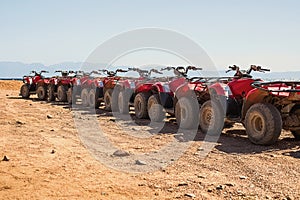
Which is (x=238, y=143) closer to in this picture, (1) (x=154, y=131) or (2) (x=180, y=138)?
(2) (x=180, y=138)

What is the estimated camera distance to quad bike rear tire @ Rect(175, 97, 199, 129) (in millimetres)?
8609

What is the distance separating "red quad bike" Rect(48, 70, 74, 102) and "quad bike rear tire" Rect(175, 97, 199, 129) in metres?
8.60

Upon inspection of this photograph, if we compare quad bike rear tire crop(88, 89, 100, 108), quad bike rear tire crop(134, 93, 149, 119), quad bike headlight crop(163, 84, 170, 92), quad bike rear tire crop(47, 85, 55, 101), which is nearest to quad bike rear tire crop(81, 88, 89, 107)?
quad bike rear tire crop(88, 89, 100, 108)

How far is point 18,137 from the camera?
301 inches

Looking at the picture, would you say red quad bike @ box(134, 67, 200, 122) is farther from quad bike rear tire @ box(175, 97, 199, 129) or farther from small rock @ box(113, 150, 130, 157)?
small rock @ box(113, 150, 130, 157)

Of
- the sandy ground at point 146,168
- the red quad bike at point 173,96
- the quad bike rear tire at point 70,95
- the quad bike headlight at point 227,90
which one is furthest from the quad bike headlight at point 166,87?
the quad bike rear tire at point 70,95

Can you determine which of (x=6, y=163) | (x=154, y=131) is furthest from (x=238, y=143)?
(x=6, y=163)

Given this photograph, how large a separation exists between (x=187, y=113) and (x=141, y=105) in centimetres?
216

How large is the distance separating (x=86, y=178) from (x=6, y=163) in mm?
1380

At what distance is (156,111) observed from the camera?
32.3 ft

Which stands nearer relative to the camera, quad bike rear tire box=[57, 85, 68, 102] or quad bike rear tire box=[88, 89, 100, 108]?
quad bike rear tire box=[88, 89, 100, 108]

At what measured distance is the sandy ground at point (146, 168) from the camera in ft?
13.9

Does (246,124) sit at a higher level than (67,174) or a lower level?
higher

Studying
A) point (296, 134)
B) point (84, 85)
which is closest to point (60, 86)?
point (84, 85)
